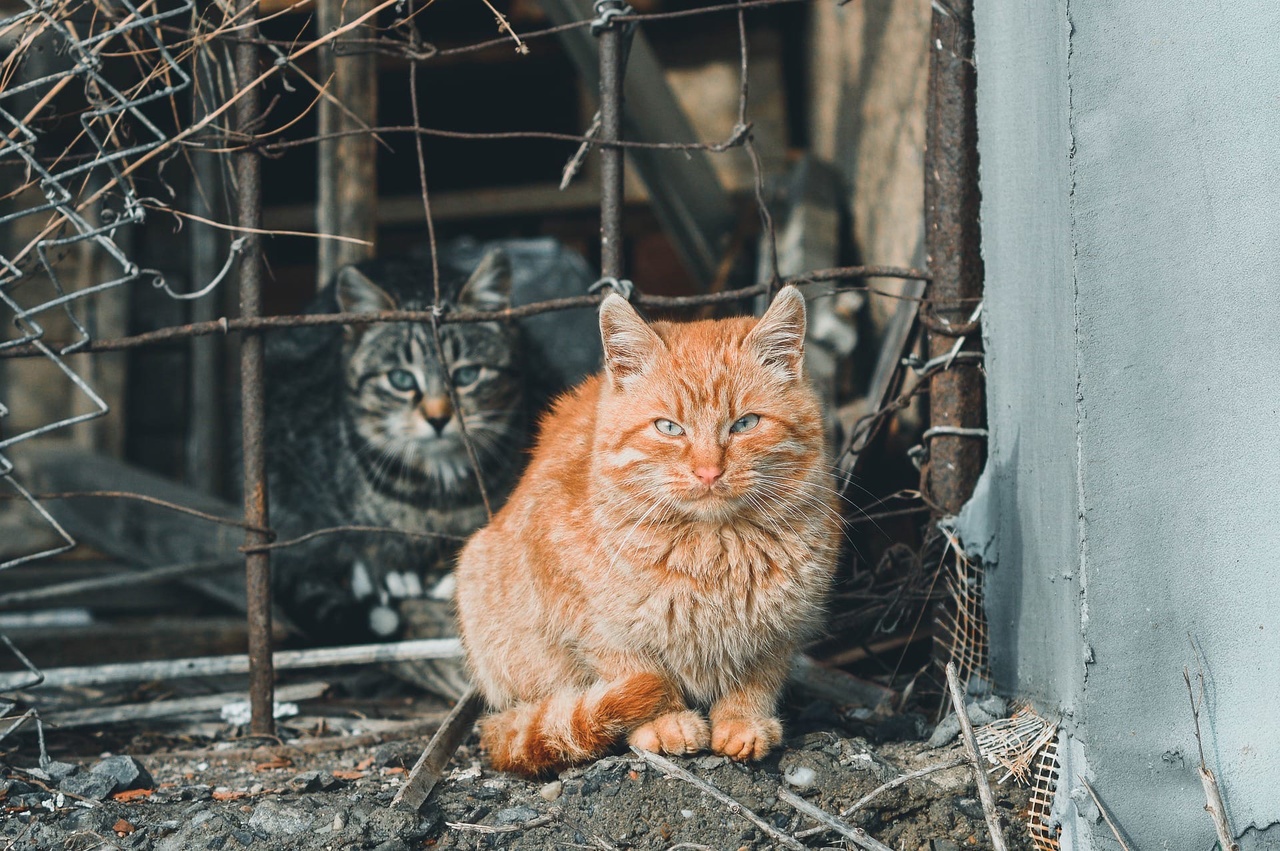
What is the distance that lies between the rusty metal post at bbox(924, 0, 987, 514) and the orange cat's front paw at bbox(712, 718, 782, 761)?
731 millimetres

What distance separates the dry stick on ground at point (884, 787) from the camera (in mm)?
1948

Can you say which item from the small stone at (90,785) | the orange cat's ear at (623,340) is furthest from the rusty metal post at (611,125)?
the small stone at (90,785)

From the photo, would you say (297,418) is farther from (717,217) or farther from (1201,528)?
(1201,528)

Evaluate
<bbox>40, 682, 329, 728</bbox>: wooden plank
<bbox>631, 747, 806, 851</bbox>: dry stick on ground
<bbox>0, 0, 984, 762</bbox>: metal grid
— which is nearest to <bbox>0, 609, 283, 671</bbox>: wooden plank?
<bbox>40, 682, 329, 728</bbox>: wooden plank

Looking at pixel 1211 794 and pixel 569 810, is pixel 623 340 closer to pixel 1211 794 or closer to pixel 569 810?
pixel 569 810

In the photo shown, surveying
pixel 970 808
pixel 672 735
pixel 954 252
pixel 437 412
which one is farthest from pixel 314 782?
pixel 954 252

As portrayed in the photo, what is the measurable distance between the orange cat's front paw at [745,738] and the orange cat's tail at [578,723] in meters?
0.13

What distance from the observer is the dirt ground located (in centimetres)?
202

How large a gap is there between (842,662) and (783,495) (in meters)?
0.95

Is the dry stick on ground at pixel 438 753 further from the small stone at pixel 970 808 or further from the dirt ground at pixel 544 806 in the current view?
the small stone at pixel 970 808

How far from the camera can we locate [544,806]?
7.04 feet

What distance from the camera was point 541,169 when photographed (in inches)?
274

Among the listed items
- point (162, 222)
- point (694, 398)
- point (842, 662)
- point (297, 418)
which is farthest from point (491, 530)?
point (162, 222)

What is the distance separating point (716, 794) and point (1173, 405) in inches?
44.3
